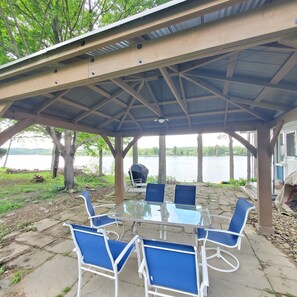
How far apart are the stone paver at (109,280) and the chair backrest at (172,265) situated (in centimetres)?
62

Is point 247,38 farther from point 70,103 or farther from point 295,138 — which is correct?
point 295,138

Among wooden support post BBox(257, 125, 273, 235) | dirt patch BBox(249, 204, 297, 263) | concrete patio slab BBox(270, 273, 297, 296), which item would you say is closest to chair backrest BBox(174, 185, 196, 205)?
wooden support post BBox(257, 125, 273, 235)

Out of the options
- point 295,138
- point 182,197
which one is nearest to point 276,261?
point 182,197

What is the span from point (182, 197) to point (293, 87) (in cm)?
290

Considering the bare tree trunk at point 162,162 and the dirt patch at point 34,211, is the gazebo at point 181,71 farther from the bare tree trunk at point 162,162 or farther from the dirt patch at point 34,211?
the bare tree trunk at point 162,162

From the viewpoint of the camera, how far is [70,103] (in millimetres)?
3441

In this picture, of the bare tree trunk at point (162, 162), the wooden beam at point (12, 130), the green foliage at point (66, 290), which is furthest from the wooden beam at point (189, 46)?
the bare tree trunk at point (162, 162)

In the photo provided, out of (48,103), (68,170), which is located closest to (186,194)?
(48,103)

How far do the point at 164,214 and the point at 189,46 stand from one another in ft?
8.50

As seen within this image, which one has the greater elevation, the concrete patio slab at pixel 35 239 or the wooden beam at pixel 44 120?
the wooden beam at pixel 44 120

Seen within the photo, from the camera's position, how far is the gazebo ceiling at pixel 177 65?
1.21m

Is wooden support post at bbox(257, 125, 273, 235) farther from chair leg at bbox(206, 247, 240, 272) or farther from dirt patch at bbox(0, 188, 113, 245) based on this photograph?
dirt patch at bbox(0, 188, 113, 245)

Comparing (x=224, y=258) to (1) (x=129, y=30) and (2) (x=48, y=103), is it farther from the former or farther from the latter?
(2) (x=48, y=103)

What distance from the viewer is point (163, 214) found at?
313 centimetres
